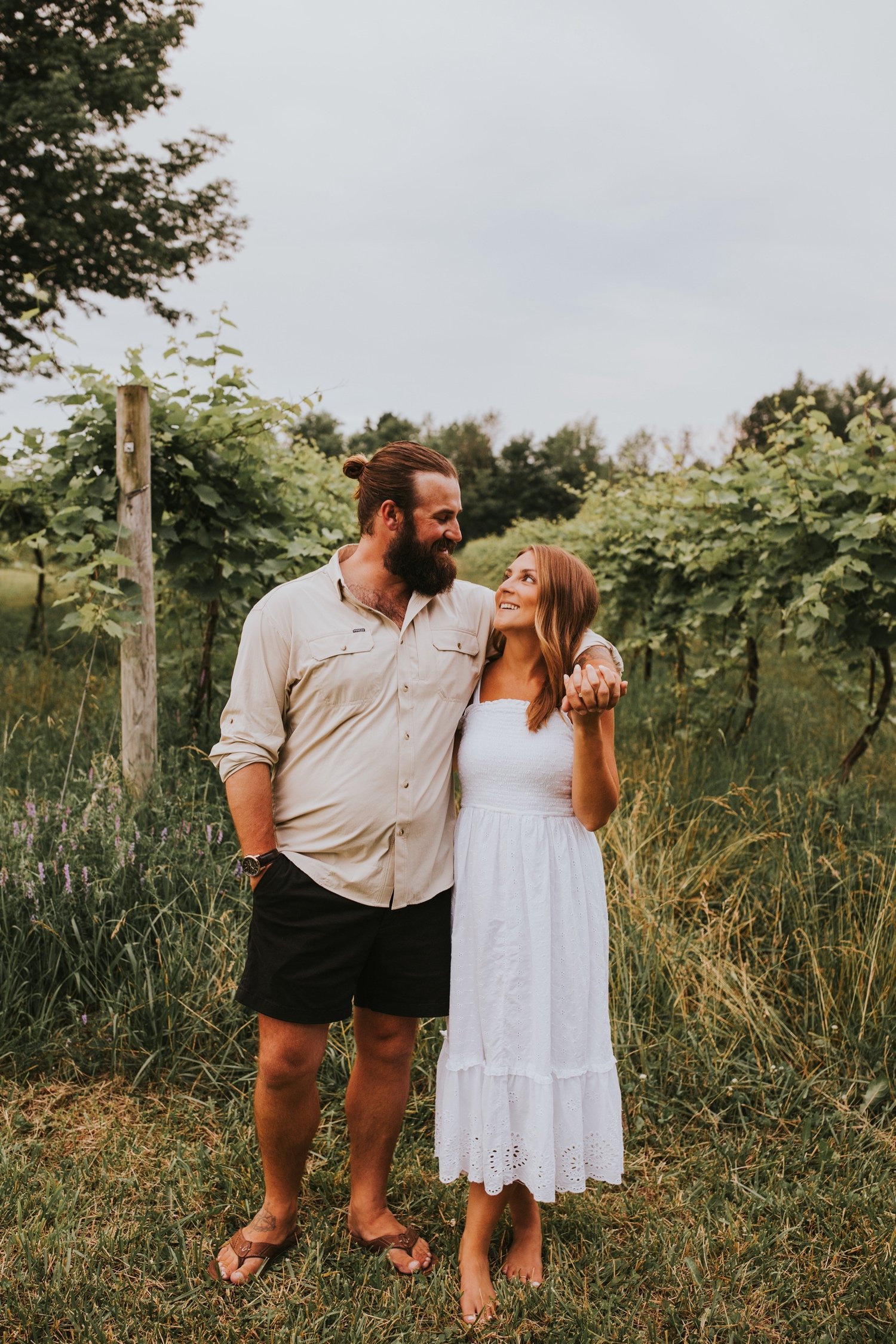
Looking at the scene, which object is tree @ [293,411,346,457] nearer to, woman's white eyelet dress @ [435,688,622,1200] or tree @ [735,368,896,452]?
tree @ [735,368,896,452]

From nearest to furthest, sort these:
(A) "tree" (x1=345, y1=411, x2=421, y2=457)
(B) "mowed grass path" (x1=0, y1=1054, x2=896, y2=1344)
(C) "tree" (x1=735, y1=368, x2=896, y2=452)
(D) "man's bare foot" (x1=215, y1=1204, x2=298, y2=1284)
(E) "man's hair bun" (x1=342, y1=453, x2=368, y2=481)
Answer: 1. (B) "mowed grass path" (x1=0, y1=1054, x2=896, y2=1344)
2. (D) "man's bare foot" (x1=215, y1=1204, x2=298, y2=1284)
3. (E) "man's hair bun" (x1=342, y1=453, x2=368, y2=481)
4. (C) "tree" (x1=735, y1=368, x2=896, y2=452)
5. (A) "tree" (x1=345, y1=411, x2=421, y2=457)

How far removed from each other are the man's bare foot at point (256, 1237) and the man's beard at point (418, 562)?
1.66 metres

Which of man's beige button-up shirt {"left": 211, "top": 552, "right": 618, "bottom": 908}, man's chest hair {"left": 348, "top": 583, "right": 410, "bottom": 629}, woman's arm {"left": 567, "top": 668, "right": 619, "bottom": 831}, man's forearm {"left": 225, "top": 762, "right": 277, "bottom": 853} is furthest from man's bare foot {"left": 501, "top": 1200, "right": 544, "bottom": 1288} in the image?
man's chest hair {"left": 348, "top": 583, "right": 410, "bottom": 629}

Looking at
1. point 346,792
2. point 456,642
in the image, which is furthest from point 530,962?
point 456,642

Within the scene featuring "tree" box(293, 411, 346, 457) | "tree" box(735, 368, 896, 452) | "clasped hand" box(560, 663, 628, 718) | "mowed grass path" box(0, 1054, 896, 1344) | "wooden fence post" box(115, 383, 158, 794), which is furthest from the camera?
"tree" box(293, 411, 346, 457)

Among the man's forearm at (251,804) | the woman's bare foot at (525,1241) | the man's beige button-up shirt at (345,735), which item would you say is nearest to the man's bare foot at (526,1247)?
the woman's bare foot at (525,1241)

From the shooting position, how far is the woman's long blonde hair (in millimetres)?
2256

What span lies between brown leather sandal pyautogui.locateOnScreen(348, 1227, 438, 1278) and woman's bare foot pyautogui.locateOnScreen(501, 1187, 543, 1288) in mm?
199

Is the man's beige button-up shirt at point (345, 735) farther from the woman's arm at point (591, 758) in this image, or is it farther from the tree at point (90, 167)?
the tree at point (90, 167)

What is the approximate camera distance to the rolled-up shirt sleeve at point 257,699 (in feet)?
7.27

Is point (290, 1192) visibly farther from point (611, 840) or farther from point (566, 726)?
point (611, 840)

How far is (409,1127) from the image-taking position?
289 centimetres

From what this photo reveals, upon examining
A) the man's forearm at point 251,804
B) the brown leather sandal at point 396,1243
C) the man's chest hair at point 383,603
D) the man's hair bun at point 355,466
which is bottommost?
the brown leather sandal at point 396,1243

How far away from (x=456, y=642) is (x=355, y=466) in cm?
55
